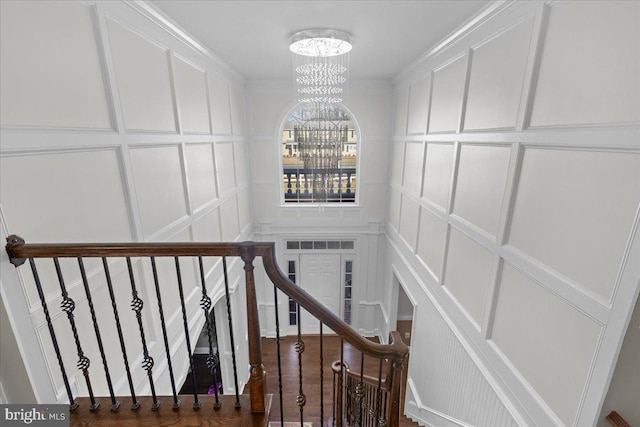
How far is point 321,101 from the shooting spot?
3.75m

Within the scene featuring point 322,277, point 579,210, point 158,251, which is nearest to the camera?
point 158,251

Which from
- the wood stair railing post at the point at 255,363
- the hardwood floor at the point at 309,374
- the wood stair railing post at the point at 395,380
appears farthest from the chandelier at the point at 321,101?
the hardwood floor at the point at 309,374

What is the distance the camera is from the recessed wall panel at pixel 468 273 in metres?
2.39

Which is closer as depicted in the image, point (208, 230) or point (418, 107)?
point (208, 230)

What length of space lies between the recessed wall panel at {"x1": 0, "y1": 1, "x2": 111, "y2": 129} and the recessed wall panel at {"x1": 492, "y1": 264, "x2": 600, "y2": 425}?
2848mm

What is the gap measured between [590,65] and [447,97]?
5.41 feet

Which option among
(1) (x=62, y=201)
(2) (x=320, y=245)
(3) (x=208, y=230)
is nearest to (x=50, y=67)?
(1) (x=62, y=201)

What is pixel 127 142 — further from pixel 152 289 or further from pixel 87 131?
pixel 152 289

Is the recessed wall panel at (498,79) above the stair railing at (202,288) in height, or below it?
above

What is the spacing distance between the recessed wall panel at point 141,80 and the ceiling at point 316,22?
337mm

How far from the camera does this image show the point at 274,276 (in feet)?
4.26

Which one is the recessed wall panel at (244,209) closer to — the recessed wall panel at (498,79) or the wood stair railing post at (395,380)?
the recessed wall panel at (498,79)

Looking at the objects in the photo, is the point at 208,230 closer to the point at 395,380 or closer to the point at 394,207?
the point at 395,380

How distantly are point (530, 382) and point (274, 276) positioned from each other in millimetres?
1802
